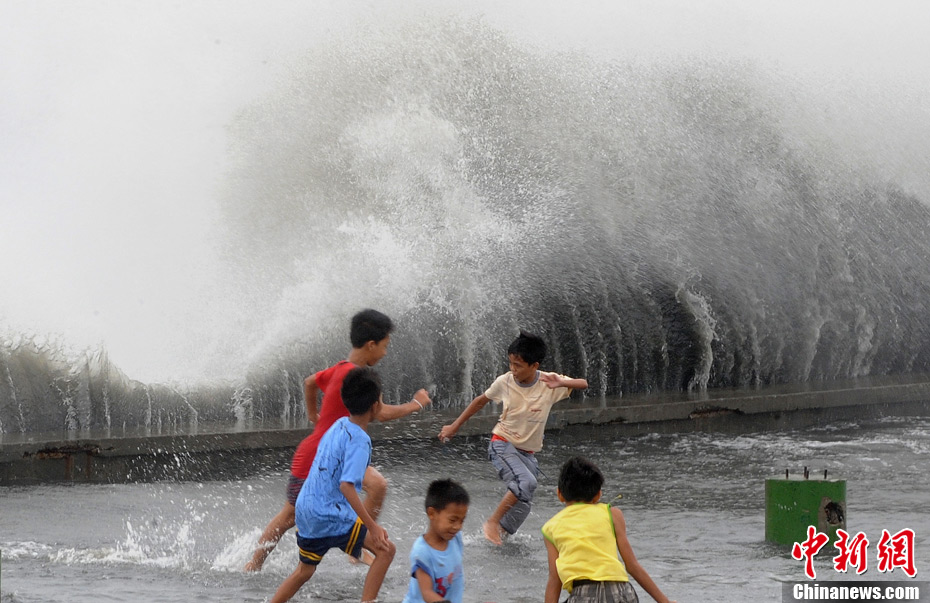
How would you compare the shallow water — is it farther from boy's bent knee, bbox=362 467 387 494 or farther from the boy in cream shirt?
boy's bent knee, bbox=362 467 387 494

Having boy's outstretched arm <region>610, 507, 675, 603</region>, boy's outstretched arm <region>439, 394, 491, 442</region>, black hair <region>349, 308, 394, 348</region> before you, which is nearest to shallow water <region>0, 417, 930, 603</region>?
boy's outstretched arm <region>439, 394, 491, 442</region>

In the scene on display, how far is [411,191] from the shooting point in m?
12.8

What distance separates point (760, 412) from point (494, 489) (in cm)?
355

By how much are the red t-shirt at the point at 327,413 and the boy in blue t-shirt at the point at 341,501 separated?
565mm

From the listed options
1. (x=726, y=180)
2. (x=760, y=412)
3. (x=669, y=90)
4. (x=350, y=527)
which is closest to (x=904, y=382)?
(x=760, y=412)

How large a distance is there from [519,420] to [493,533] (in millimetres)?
639

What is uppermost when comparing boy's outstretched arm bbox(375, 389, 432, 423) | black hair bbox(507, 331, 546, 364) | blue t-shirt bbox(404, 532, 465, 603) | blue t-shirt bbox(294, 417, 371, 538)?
black hair bbox(507, 331, 546, 364)

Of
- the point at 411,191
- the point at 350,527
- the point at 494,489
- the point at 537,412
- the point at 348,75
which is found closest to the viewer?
the point at 350,527

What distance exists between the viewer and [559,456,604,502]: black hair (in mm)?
3869

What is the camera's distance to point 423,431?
9398mm

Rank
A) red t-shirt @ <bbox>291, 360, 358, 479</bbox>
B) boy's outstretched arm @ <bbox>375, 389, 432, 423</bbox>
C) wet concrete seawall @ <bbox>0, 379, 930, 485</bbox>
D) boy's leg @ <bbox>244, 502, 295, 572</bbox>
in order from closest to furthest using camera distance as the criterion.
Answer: boy's outstretched arm @ <bbox>375, 389, 432, 423</bbox> → red t-shirt @ <bbox>291, 360, 358, 479</bbox> → boy's leg @ <bbox>244, 502, 295, 572</bbox> → wet concrete seawall @ <bbox>0, 379, 930, 485</bbox>

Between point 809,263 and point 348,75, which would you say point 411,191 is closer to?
point 348,75

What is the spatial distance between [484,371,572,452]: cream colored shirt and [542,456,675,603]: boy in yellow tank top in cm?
222

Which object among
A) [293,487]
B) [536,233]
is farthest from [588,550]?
[536,233]
